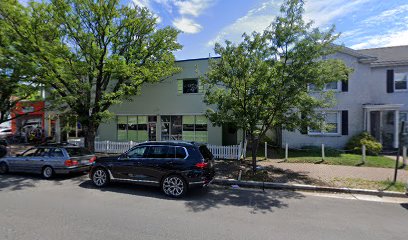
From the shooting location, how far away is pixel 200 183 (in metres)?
6.98

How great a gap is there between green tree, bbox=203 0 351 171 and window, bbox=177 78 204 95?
280 inches

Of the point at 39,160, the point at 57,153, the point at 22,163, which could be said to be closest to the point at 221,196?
the point at 57,153

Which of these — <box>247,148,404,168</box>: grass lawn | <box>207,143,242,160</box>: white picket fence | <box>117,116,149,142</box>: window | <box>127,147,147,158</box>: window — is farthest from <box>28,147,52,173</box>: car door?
<box>247,148,404,168</box>: grass lawn

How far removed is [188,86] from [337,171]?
1092cm

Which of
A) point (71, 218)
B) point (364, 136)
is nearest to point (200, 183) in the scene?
point (71, 218)

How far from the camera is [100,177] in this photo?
26.6 ft

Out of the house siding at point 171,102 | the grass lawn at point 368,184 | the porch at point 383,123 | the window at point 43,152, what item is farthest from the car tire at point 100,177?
the porch at point 383,123

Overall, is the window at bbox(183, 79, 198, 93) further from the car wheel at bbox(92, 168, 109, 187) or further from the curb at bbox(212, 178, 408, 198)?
the car wheel at bbox(92, 168, 109, 187)

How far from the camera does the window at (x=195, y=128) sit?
16844mm

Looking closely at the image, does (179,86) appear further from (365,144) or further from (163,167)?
(365,144)

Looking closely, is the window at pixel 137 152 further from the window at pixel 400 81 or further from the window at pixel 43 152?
the window at pixel 400 81

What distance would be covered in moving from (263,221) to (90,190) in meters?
5.55

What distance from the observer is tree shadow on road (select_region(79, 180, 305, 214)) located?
20.5 feet

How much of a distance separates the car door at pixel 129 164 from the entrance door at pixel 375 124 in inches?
632
